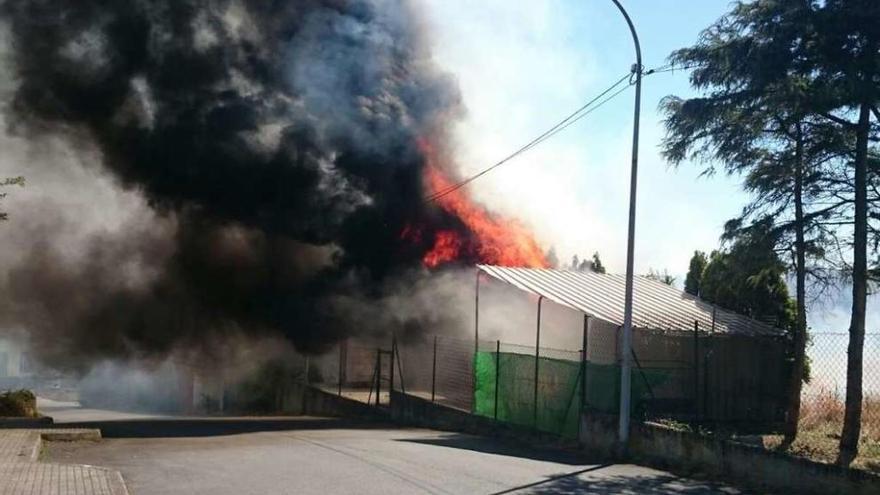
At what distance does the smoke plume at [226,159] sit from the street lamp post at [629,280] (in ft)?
43.5

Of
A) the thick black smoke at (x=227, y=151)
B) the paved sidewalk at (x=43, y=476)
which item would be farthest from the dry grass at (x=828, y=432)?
the thick black smoke at (x=227, y=151)

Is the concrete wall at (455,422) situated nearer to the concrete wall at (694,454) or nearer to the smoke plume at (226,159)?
the concrete wall at (694,454)

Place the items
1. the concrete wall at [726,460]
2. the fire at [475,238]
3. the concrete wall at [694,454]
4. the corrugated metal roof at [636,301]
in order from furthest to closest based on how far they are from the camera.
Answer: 1. the fire at [475,238]
2. the corrugated metal roof at [636,301]
3. the concrete wall at [694,454]
4. the concrete wall at [726,460]

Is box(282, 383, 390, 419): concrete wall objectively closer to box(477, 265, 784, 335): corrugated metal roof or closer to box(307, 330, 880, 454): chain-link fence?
box(307, 330, 880, 454): chain-link fence

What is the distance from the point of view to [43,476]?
384 inches

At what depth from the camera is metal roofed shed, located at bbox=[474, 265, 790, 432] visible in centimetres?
1424

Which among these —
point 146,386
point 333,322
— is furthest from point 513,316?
point 146,386

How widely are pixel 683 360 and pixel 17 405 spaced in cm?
1384

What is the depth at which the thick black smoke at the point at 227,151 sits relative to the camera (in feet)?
81.7

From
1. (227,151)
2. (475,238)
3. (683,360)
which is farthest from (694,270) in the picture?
(227,151)

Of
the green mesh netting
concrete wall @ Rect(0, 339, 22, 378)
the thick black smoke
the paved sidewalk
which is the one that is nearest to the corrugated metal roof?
the green mesh netting

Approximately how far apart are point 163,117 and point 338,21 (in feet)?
20.1

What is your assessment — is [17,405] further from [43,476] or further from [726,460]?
[726,460]

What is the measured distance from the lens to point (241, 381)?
32094 mm
